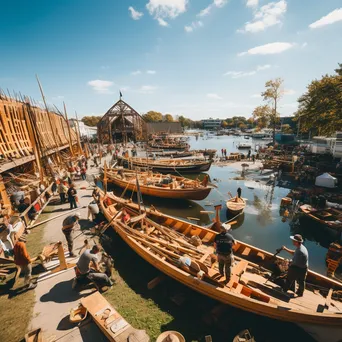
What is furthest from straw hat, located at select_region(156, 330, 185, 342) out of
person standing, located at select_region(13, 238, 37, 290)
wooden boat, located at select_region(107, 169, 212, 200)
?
wooden boat, located at select_region(107, 169, 212, 200)

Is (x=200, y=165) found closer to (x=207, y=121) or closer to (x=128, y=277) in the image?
(x=128, y=277)

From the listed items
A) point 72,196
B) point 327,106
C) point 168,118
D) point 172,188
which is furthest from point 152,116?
point 72,196

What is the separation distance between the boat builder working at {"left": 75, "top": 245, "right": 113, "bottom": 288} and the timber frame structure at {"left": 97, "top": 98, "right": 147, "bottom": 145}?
44435mm

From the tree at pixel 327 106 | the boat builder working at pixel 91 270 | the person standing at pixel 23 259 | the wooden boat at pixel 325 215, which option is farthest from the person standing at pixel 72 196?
the tree at pixel 327 106

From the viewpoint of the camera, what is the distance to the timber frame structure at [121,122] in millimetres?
51500

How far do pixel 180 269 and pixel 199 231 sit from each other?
3083mm

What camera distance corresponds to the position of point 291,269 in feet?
18.5

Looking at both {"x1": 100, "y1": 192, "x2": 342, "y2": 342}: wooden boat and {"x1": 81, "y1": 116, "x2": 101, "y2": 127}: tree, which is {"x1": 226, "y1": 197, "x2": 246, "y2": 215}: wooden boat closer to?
{"x1": 100, "y1": 192, "x2": 342, "y2": 342}: wooden boat

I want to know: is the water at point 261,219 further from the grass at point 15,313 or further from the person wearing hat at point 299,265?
the grass at point 15,313

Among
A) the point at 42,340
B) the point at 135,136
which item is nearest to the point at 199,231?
the point at 42,340

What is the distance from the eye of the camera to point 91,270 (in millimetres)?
6539

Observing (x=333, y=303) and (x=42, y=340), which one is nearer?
(x=42, y=340)

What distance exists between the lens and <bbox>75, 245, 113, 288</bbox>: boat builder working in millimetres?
6141

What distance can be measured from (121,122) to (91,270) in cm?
5491
